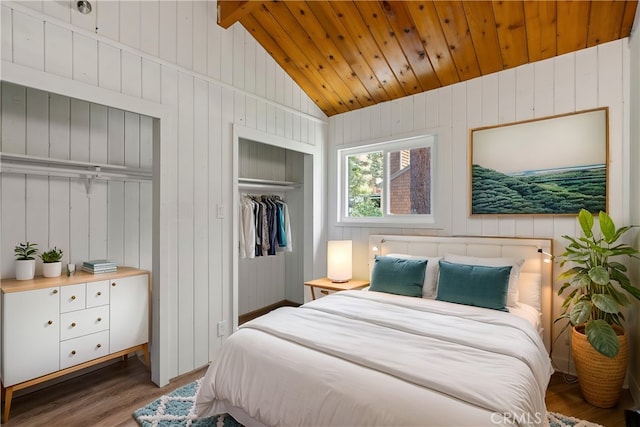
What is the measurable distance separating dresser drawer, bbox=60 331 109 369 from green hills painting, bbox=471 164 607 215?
3357 millimetres

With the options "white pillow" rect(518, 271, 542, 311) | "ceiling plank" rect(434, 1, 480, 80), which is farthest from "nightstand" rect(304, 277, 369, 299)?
"ceiling plank" rect(434, 1, 480, 80)

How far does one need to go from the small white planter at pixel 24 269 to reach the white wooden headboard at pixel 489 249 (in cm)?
299

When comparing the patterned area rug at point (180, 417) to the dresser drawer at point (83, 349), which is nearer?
the patterned area rug at point (180, 417)

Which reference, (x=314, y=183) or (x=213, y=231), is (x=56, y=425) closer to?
(x=213, y=231)

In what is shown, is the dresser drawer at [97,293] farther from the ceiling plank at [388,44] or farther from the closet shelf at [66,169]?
the ceiling plank at [388,44]

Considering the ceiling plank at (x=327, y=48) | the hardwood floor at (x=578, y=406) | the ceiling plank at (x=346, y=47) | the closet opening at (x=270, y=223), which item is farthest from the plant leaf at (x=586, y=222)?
the closet opening at (x=270, y=223)

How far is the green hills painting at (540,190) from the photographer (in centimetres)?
262

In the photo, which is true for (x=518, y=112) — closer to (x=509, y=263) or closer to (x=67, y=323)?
(x=509, y=263)

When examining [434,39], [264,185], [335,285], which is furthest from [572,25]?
[264,185]

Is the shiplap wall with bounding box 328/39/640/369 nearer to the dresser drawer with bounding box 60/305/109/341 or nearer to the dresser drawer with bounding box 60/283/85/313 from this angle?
the dresser drawer with bounding box 60/305/109/341

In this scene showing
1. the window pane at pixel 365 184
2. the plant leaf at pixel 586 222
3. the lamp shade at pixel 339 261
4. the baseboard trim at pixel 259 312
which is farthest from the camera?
the baseboard trim at pixel 259 312

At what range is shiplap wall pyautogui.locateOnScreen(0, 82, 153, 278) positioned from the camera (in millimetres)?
2498

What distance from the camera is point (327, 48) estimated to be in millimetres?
3266

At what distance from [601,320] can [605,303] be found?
6.1 inches
